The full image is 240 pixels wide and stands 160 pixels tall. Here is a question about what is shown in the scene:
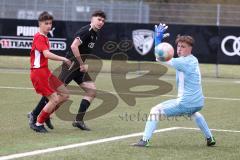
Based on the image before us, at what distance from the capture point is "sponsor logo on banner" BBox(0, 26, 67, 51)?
2667 cm

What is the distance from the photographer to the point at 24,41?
2670 centimetres

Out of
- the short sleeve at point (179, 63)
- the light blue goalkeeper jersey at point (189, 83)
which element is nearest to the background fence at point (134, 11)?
the light blue goalkeeper jersey at point (189, 83)

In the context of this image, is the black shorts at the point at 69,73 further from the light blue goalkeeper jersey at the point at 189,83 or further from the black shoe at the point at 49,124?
the light blue goalkeeper jersey at the point at 189,83

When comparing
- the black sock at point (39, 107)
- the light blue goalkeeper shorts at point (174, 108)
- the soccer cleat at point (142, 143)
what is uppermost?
the light blue goalkeeper shorts at point (174, 108)

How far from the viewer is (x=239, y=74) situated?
28016 mm

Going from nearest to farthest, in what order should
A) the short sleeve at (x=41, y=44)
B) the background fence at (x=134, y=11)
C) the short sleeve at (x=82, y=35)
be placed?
the short sleeve at (x=41, y=44) → the short sleeve at (x=82, y=35) → the background fence at (x=134, y=11)

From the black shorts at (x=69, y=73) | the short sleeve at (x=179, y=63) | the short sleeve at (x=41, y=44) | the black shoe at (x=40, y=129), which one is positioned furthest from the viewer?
the black shorts at (x=69, y=73)

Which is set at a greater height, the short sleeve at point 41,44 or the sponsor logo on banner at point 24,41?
the short sleeve at point 41,44

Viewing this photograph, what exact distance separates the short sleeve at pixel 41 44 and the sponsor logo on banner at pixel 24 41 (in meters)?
15.5

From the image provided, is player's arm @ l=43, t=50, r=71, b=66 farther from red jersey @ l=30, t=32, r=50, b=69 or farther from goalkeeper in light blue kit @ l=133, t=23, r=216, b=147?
goalkeeper in light blue kit @ l=133, t=23, r=216, b=147

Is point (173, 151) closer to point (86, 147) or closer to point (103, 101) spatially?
point (86, 147)

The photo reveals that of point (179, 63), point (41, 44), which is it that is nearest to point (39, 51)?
point (41, 44)

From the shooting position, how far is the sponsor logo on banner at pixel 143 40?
86.1 feet

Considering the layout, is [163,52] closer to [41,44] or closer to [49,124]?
[41,44]
